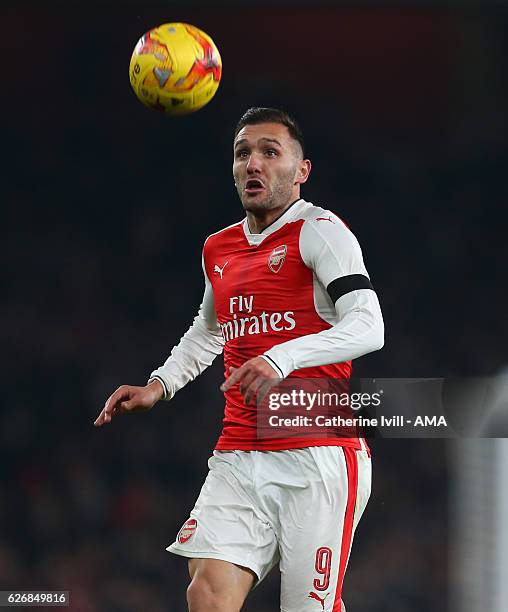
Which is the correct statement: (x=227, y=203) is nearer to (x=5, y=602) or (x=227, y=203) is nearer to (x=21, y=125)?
(x=21, y=125)

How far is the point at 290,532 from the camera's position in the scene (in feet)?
12.0

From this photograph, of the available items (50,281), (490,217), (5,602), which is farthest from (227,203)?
(5,602)

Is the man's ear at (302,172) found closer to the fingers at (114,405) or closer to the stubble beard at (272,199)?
the stubble beard at (272,199)

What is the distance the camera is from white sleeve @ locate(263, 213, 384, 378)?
11.2 feet

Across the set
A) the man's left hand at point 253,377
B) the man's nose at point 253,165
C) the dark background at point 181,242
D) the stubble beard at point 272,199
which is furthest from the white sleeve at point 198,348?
the dark background at point 181,242

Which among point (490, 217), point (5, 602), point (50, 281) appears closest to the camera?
point (5, 602)

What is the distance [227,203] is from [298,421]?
5.22 metres

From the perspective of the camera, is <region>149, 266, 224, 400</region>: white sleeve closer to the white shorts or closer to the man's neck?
the man's neck

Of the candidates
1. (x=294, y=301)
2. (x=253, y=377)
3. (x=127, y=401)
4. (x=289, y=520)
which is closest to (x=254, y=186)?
(x=294, y=301)

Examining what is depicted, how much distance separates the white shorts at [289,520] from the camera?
143 inches

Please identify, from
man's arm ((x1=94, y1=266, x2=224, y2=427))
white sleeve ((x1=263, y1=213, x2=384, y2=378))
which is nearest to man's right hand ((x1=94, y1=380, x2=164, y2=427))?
man's arm ((x1=94, y1=266, x2=224, y2=427))

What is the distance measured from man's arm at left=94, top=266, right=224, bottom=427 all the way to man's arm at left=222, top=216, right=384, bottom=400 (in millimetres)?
676

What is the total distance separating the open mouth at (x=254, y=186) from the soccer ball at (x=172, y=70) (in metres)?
0.57

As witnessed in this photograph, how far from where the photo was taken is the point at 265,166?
13.3ft
